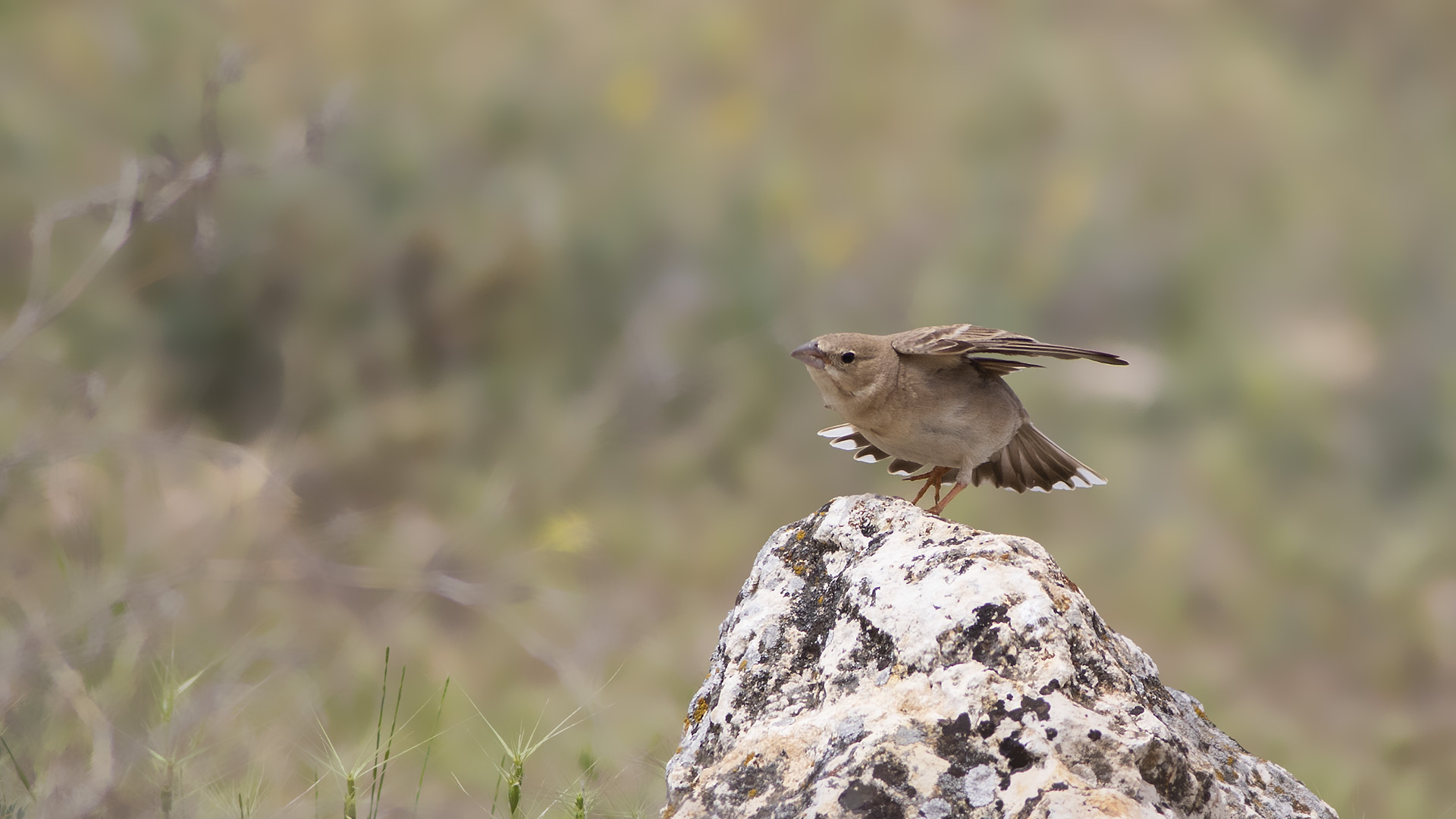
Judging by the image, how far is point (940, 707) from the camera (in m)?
2.14

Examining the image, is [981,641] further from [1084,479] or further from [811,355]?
[1084,479]

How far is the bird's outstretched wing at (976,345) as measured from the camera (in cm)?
318

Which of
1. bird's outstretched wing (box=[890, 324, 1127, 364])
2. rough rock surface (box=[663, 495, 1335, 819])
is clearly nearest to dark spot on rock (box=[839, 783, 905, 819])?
rough rock surface (box=[663, 495, 1335, 819])

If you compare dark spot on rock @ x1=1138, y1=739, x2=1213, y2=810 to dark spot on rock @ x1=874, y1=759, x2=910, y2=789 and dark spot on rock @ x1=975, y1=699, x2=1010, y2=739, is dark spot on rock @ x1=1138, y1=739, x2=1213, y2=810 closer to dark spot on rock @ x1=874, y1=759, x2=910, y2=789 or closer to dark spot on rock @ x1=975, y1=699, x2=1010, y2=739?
dark spot on rock @ x1=975, y1=699, x2=1010, y2=739

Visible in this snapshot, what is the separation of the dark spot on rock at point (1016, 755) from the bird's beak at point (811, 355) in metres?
1.76

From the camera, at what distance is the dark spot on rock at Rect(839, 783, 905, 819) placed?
1977 millimetres

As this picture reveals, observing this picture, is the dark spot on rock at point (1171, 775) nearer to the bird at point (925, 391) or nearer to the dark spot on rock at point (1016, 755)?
the dark spot on rock at point (1016, 755)

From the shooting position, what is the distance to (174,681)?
11.1 feet

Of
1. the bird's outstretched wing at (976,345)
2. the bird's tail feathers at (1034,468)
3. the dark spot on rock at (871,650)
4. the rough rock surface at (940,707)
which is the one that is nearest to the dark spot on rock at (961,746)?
the rough rock surface at (940,707)

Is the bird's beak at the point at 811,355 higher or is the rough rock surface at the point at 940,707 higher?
the bird's beak at the point at 811,355

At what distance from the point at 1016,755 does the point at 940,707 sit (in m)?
0.18

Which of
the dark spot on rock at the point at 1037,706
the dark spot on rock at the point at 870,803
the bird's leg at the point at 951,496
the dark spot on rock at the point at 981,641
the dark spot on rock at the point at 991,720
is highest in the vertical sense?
the bird's leg at the point at 951,496

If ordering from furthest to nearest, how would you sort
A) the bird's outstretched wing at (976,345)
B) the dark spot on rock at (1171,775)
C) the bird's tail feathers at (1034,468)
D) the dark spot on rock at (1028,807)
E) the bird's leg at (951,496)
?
the bird's tail feathers at (1034,468), the bird's leg at (951,496), the bird's outstretched wing at (976,345), the dark spot on rock at (1171,775), the dark spot on rock at (1028,807)

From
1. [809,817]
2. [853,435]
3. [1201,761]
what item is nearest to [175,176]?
[853,435]
